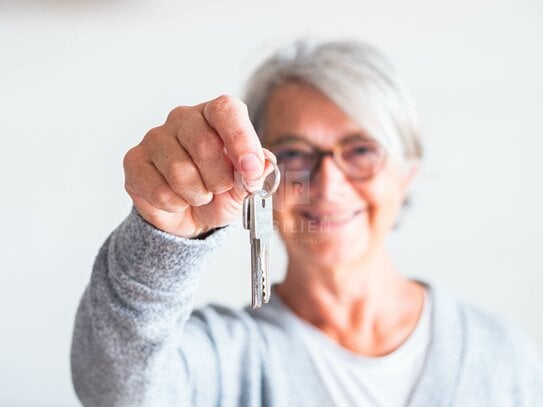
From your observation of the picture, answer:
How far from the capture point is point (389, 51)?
125 centimetres

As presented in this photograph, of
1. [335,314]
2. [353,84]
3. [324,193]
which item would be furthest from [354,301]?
[353,84]

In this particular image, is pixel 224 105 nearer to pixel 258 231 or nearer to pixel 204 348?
pixel 258 231

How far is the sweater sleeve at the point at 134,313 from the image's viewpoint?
551 mm

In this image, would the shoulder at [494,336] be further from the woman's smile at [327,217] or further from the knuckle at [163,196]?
the knuckle at [163,196]

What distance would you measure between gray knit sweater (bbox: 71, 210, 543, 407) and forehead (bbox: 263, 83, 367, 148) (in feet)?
0.65

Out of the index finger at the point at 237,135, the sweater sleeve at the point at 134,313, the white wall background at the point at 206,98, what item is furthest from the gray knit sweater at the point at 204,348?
the white wall background at the point at 206,98

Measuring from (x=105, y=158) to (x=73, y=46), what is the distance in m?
0.18

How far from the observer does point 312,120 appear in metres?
0.86

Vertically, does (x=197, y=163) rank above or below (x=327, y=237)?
above

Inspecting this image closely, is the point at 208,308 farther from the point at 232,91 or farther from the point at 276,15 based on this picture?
the point at 276,15

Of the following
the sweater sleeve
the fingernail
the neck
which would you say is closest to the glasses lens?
the neck

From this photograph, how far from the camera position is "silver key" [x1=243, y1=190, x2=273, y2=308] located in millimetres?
479

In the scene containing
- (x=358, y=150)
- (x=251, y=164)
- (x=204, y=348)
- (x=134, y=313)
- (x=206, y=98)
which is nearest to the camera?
(x=251, y=164)

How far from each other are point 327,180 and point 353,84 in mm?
112
